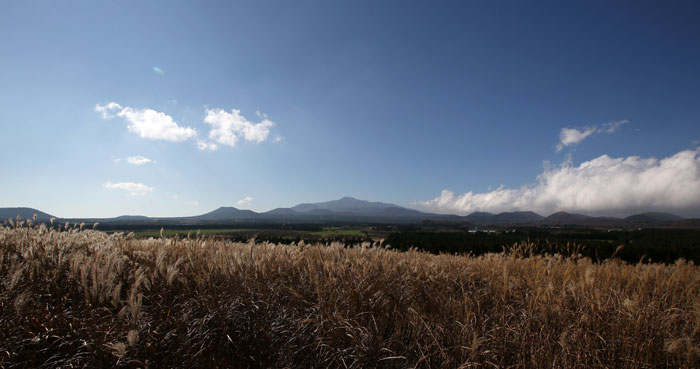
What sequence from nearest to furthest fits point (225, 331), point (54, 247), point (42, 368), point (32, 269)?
point (42, 368) < point (225, 331) < point (32, 269) < point (54, 247)

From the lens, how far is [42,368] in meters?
2.22

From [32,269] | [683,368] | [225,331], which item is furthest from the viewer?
[32,269]

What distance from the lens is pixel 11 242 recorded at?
A: 418 centimetres

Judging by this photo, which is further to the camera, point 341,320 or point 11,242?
point 11,242

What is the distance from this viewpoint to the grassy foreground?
2.42 m

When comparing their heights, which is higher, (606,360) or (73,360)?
(73,360)

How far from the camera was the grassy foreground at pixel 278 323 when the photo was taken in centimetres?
242

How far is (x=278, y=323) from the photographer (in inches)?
116

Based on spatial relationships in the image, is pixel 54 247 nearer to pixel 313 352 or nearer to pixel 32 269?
pixel 32 269

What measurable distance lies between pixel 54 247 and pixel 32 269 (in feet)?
2.16

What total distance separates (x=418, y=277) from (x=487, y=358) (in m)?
1.73

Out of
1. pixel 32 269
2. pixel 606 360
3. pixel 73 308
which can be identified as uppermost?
pixel 32 269

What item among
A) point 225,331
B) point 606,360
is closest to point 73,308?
point 225,331

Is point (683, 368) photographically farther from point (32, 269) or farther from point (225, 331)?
point (32, 269)
